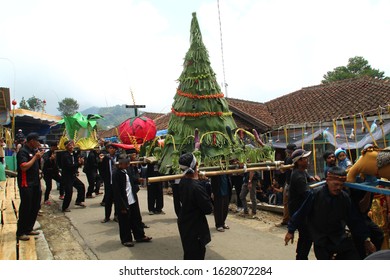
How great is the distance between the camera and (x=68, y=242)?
5.73 meters

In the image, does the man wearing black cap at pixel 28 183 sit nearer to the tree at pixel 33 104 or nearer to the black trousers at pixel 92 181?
the black trousers at pixel 92 181

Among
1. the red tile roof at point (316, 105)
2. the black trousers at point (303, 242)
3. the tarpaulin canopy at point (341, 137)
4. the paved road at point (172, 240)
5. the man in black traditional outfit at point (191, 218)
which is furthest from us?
the red tile roof at point (316, 105)

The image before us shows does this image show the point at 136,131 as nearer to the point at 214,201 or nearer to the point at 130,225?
the point at 130,225

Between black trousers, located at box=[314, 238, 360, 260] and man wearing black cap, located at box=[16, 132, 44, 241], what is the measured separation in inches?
159

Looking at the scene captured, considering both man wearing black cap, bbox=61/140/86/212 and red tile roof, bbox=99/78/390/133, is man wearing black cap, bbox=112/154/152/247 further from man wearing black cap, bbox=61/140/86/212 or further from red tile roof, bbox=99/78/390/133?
red tile roof, bbox=99/78/390/133

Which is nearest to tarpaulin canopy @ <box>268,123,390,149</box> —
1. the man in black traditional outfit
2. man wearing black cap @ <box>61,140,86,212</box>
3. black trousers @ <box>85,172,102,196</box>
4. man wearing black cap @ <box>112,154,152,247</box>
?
man wearing black cap @ <box>112,154,152,247</box>

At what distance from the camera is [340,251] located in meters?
3.24

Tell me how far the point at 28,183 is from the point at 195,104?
2868 millimetres

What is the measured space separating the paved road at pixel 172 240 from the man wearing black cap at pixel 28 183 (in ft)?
3.27

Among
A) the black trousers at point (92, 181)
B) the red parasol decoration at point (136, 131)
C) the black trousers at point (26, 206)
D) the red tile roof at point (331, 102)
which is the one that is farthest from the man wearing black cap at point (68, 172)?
the red tile roof at point (331, 102)

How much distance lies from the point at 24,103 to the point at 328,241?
93.5ft

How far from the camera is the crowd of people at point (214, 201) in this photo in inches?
129
